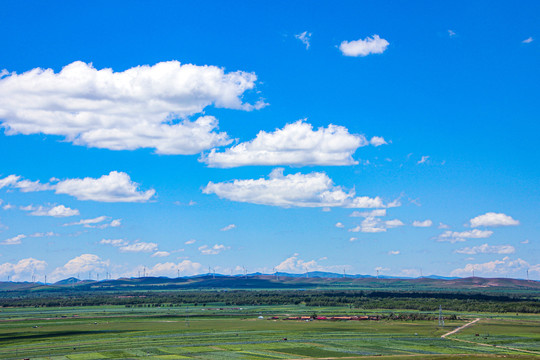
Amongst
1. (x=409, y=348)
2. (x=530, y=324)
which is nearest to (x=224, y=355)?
(x=409, y=348)

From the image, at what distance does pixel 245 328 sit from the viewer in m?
191

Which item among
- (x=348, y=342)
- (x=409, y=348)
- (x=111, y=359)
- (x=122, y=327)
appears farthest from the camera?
(x=122, y=327)

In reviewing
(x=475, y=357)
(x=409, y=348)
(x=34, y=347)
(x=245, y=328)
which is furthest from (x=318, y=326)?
(x=34, y=347)

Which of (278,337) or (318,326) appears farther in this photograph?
(318,326)

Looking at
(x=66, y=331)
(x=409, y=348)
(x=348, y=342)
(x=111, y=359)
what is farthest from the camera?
(x=66, y=331)

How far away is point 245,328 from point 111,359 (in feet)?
235

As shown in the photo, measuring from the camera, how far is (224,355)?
427 feet

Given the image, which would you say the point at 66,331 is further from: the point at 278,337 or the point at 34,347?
the point at 278,337

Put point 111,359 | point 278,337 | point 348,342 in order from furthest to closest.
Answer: point 278,337
point 348,342
point 111,359

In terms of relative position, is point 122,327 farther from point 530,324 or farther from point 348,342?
point 530,324

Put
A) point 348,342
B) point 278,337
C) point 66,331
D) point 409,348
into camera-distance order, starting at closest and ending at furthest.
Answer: point 409,348 → point 348,342 → point 278,337 → point 66,331

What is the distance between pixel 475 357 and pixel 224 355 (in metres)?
52.0

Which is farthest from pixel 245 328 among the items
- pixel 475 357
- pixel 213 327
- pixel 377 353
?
pixel 475 357

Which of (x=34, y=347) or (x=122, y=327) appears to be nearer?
(x=34, y=347)
